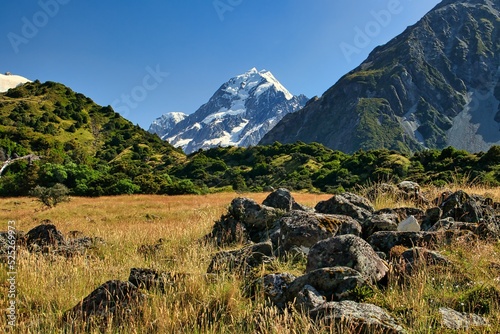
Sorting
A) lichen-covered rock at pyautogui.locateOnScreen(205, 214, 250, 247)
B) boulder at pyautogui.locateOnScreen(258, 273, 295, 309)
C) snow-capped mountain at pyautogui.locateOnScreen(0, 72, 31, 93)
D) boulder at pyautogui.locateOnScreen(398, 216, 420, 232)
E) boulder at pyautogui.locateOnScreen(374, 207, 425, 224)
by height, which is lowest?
boulder at pyautogui.locateOnScreen(374, 207, 425, 224)

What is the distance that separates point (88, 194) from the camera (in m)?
39.3

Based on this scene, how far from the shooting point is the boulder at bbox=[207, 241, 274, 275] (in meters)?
5.79

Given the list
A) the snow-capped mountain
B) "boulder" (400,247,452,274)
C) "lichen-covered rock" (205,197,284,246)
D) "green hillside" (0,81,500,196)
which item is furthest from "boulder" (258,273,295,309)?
the snow-capped mountain

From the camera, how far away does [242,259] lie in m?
6.18

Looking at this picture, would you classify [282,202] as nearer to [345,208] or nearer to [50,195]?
[345,208]

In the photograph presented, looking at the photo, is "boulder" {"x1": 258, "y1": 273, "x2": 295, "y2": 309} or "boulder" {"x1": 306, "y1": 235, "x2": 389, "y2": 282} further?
"boulder" {"x1": 306, "y1": 235, "x2": 389, "y2": 282}

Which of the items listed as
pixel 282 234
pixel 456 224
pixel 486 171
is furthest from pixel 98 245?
Result: pixel 486 171

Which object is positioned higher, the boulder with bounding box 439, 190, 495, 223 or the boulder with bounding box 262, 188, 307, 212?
the boulder with bounding box 262, 188, 307, 212

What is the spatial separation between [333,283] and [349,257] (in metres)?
0.66

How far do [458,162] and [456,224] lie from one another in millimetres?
46350

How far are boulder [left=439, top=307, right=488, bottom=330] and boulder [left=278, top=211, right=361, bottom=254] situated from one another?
2973mm

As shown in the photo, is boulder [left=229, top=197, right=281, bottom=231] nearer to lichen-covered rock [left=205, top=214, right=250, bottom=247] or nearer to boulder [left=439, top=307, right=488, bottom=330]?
lichen-covered rock [left=205, top=214, right=250, bottom=247]

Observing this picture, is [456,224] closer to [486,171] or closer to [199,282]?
[199,282]

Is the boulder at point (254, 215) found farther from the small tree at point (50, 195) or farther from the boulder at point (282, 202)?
the small tree at point (50, 195)
